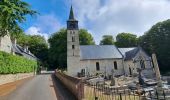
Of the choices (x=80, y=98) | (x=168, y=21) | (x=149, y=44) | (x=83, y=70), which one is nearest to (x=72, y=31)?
(x=83, y=70)

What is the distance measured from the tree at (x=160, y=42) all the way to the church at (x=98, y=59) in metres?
3.23

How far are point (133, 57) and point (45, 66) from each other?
40.2m

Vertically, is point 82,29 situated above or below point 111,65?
above

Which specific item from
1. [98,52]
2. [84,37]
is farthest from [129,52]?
[84,37]

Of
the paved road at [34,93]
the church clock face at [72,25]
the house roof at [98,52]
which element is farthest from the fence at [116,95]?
the church clock face at [72,25]

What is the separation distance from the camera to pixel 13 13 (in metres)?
11.7

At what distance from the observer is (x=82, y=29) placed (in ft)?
241

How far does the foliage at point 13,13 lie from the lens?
1120 centimetres

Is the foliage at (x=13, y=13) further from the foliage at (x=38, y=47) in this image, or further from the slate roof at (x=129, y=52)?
the foliage at (x=38, y=47)

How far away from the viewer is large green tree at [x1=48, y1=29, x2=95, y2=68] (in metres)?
65.1

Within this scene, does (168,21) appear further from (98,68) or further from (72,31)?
(72,31)

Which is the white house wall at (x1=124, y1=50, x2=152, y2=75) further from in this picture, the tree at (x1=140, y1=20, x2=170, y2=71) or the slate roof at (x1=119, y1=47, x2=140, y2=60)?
the tree at (x1=140, y1=20, x2=170, y2=71)

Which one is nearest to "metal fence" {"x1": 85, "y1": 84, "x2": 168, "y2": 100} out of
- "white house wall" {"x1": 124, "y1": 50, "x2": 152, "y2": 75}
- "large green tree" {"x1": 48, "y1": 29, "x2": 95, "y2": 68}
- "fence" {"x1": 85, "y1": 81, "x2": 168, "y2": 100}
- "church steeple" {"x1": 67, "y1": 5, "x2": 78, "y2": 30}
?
"fence" {"x1": 85, "y1": 81, "x2": 168, "y2": 100}

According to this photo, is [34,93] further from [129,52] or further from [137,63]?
[129,52]
